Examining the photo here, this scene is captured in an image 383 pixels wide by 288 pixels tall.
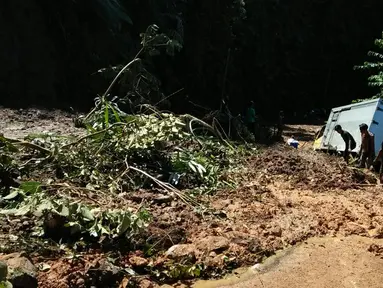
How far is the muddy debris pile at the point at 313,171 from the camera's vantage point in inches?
298

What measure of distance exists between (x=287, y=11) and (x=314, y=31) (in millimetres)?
2258

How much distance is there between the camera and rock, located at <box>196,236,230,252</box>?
475 centimetres

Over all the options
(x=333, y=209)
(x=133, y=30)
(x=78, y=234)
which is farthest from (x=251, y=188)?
(x=133, y=30)

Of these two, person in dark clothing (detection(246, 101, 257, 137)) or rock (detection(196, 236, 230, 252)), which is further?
person in dark clothing (detection(246, 101, 257, 137))

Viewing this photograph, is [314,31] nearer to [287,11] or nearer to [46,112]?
[287,11]

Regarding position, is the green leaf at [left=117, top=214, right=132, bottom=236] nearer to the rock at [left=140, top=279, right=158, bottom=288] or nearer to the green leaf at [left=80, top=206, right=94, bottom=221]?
the green leaf at [left=80, top=206, right=94, bottom=221]

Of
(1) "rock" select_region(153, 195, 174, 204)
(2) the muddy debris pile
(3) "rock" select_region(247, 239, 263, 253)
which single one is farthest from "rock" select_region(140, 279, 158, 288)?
(2) the muddy debris pile

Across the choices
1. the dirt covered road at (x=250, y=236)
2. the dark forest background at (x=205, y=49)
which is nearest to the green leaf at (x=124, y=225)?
the dirt covered road at (x=250, y=236)

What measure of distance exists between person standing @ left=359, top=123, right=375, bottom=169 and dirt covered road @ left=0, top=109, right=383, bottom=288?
0.72 metres

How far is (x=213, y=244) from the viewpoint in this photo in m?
4.82

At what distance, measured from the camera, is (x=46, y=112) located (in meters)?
11.6

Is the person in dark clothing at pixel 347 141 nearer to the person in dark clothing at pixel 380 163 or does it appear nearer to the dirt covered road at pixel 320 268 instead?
the person in dark clothing at pixel 380 163

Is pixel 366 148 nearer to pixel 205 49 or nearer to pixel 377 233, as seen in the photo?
pixel 377 233

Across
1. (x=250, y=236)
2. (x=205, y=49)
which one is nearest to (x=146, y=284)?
(x=250, y=236)
